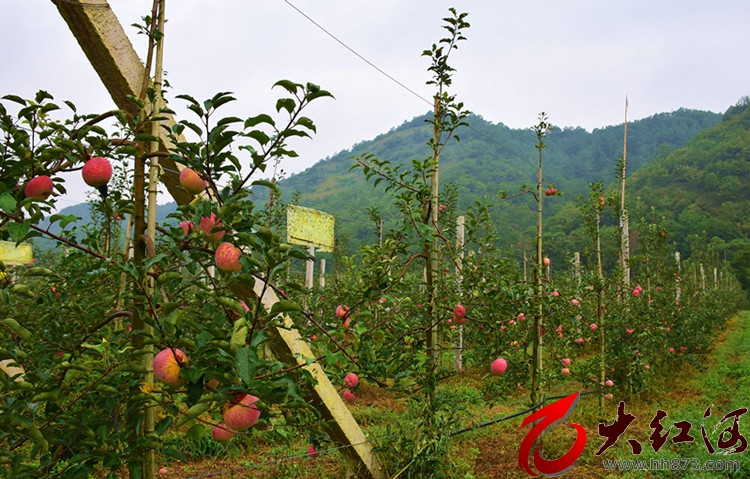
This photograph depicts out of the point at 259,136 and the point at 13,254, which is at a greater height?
the point at 259,136

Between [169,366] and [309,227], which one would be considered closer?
[169,366]

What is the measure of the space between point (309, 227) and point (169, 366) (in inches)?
61.3

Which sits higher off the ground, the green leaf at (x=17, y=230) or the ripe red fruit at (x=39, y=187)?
the ripe red fruit at (x=39, y=187)

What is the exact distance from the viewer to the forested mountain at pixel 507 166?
30.8 metres

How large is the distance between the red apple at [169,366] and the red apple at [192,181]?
1.33 ft

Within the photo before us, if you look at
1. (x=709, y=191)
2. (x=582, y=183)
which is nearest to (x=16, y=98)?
(x=709, y=191)

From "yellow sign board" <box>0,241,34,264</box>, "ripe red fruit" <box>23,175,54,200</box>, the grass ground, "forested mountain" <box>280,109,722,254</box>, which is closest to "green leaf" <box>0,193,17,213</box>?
"ripe red fruit" <box>23,175,54,200</box>

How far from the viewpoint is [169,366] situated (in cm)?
107

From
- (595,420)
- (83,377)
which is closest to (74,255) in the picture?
(83,377)

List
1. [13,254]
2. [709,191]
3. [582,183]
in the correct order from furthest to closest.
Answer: [582,183], [709,191], [13,254]

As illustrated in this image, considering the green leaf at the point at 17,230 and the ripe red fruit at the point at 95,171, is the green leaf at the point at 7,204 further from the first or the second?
the ripe red fruit at the point at 95,171

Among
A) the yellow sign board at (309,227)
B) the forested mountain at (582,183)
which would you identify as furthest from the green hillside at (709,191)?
the yellow sign board at (309,227)

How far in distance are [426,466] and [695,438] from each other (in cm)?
325

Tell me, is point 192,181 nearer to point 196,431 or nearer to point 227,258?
point 227,258
